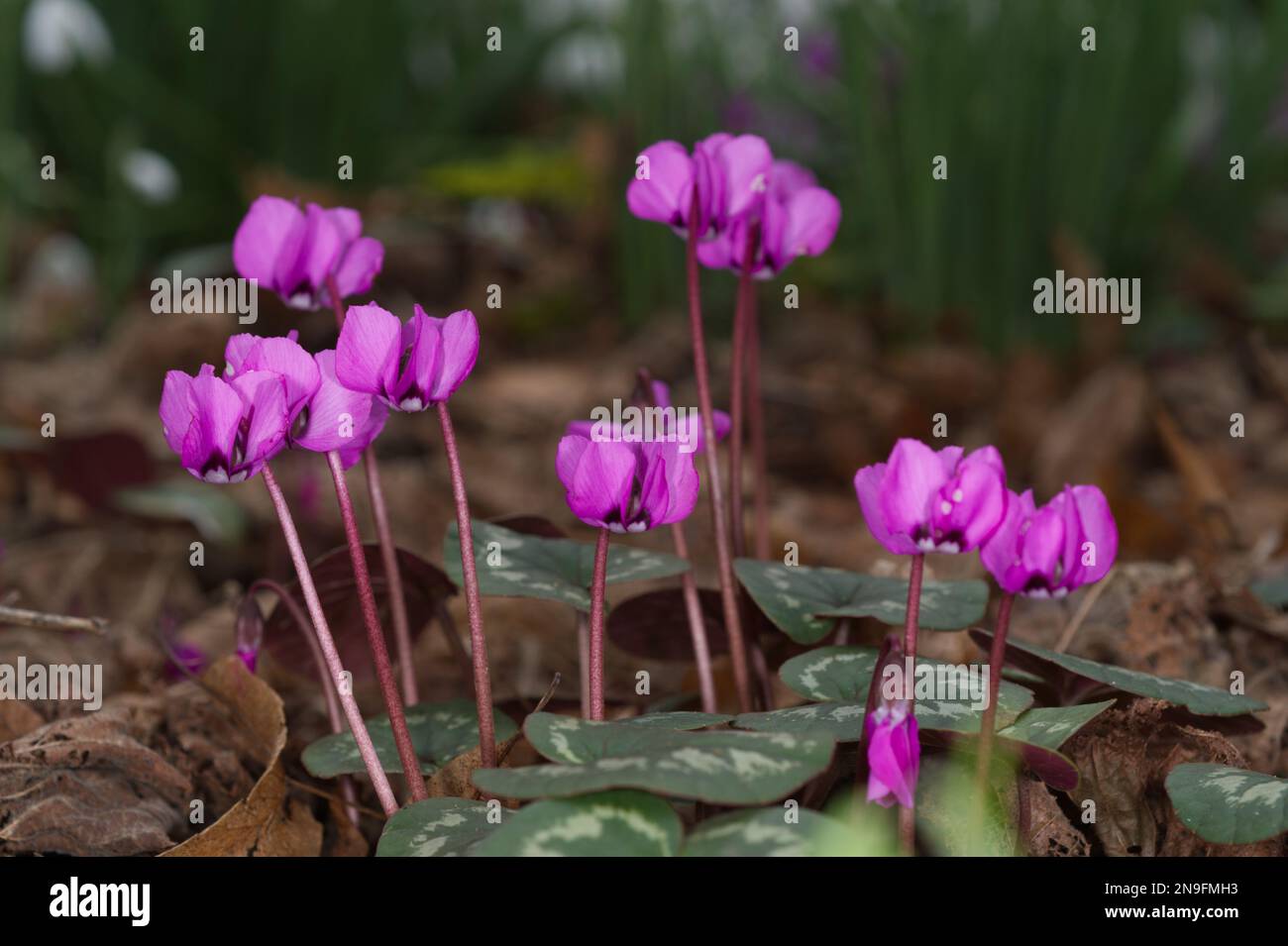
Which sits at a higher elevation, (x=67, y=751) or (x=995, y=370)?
(x=995, y=370)

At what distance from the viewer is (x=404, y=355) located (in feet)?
3.15

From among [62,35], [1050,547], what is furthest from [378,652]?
[62,35]

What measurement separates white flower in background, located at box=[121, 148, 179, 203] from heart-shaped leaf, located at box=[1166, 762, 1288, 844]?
2872 millimetres

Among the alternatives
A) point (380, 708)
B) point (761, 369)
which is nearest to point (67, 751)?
point (380, 708)

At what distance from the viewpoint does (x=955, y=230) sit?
329cm

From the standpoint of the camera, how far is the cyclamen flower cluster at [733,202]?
114 centimetres

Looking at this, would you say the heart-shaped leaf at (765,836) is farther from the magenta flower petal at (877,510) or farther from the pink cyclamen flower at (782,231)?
the pink cyclamen flower at (782,231)

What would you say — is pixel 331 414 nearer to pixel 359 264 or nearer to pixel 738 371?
pixel 359 264

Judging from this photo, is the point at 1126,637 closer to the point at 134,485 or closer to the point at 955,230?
the point at 134,485

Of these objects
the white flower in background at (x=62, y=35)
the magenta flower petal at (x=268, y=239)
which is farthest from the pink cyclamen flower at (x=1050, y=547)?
the white flower in background at (x=62, y=35)

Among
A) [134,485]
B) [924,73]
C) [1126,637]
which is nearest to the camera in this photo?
[1126,637]

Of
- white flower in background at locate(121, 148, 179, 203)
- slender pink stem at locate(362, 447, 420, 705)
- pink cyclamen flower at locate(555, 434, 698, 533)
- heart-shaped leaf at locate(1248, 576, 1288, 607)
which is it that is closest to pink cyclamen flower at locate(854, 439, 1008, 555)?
pink cyclamen flower at locate(555, 434, 698, 533)
